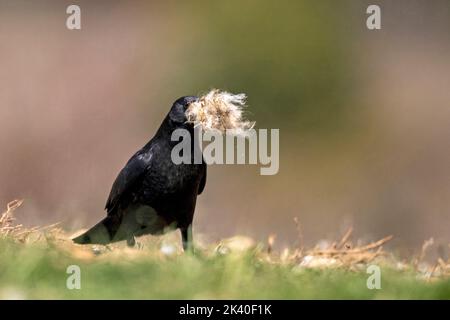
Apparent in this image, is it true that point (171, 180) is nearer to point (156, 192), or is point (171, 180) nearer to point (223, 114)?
point (156, 192)

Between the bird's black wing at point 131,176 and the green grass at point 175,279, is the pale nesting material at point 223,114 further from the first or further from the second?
the green grass at point 175,279

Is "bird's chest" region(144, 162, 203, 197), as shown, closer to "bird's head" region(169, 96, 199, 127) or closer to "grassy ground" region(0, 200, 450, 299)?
"bird's head" region(169, 96, 199, 127)


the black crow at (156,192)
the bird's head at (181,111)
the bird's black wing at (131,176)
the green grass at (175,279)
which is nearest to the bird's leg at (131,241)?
the black crow at (156,192)

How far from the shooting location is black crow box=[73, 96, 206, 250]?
6.85 metres

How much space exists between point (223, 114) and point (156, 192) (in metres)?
0.77

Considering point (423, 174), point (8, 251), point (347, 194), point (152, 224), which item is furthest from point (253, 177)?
point (8, 251)

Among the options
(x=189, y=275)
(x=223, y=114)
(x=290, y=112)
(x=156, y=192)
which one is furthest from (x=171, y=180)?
(x=290, y=112)

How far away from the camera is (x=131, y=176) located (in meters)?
6.91

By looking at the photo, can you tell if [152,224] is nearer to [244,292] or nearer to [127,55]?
[244,292]

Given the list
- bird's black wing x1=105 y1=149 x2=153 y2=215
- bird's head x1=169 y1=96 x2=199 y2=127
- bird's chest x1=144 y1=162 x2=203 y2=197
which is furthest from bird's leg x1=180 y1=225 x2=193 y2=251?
bird's head x1=169 y1=96 x2=199 y2=127

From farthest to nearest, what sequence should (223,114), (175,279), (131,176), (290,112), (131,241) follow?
1. (290,112)
2. (131,176)
3. (131,241)
4. (223,114)
5. (175,279)

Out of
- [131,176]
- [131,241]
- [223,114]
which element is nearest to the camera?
[223,114]

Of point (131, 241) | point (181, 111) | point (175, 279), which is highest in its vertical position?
point (181, 111)

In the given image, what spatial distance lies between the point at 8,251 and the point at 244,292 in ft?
4.12
